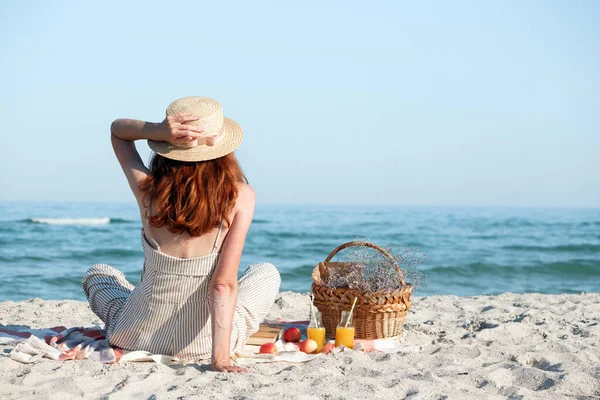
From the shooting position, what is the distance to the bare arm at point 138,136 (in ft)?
10.9

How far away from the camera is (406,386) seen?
3336 mm

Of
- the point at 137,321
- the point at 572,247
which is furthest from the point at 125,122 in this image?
the point at 572,247

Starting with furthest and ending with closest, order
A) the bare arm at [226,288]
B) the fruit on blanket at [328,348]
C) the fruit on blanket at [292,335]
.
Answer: the fruit on blanket at [292,335] → the fruit on blanket at [328,348] → the bare arm at [226,288]

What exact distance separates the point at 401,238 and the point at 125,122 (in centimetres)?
1915

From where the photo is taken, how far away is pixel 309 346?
4266 mm

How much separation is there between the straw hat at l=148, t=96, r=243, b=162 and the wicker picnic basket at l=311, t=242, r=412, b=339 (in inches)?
59.5

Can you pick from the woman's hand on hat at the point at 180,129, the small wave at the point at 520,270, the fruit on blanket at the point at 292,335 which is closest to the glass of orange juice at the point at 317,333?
the fruit on blanket at the point at 292,335

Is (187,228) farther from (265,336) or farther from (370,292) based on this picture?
(370,292)

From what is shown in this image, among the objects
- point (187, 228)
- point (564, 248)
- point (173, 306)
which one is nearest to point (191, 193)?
point (187, 228)

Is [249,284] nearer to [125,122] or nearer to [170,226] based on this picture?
[170,226]

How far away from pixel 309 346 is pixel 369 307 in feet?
1.62

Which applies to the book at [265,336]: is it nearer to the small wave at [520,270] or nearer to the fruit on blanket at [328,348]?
the fruit on blanket at [328,348]

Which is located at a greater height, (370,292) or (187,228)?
(187,228)

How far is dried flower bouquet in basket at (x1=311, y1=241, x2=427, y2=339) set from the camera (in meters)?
4.44
